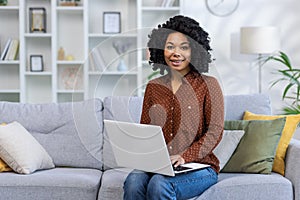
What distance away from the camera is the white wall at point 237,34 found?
539 cm

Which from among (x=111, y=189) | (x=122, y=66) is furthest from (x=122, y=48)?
(x=111, y=189)

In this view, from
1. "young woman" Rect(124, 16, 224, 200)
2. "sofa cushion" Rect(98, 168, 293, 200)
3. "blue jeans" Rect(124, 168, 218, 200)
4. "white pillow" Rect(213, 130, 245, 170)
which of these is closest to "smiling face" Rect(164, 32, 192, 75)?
"young woman" Rect(124, 16, 224, 200)

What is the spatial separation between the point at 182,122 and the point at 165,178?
10.5 inches

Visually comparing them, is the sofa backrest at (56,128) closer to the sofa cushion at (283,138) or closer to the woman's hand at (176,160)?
the woman's hand at (176,160)

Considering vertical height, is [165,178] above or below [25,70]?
below

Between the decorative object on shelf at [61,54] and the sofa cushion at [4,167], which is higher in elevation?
the decorative object on shelf at [61,54]

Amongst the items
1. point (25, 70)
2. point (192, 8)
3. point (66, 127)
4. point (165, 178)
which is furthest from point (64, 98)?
point (165, 178)

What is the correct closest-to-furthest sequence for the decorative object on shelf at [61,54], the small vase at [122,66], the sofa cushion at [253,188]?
the small vase at [122,66] → the sofa cushion at [253,188] → the decorative object on shelf at [61,54]

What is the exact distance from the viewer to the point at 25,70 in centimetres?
541

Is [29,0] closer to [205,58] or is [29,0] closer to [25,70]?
[25,70]

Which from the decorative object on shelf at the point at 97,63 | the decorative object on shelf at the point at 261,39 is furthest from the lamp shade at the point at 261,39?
the decorative object on shelf at the point at 97,63

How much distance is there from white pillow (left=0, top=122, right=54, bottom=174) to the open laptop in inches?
30.1

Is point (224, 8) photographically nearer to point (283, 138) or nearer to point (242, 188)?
point (283, 138)

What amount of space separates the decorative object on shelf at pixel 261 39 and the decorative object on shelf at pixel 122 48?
2.65 meters
